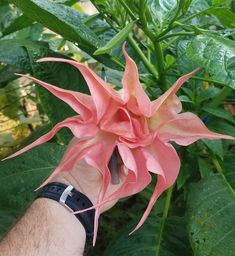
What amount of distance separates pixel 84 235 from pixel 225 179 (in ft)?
0.78

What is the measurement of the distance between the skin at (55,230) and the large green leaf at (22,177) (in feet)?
0.46

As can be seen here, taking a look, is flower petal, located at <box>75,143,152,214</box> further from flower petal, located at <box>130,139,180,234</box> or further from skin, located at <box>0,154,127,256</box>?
skin, located at <box>0,154,127,256</box>

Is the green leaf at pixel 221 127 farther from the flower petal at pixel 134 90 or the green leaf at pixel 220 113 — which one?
the flower petal at pixel 134 90

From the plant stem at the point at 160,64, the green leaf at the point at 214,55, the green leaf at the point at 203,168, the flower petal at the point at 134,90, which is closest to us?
the flower petal at the point at 134,90

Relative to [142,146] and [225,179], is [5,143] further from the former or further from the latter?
[142,146]

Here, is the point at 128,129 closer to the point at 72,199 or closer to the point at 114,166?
the point at 114,166

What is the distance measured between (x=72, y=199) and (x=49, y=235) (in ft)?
0.20

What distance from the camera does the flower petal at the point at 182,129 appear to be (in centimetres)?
45

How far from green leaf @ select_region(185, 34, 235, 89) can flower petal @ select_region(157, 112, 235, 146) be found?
109 millimetres

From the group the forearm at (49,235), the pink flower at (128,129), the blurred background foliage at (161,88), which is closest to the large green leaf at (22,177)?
the blurred background foliage at (161,88)

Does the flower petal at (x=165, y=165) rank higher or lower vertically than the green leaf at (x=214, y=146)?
higher

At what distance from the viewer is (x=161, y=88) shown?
746mm

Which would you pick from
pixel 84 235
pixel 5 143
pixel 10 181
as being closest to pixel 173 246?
pixel 84 235

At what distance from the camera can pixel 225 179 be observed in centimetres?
76
